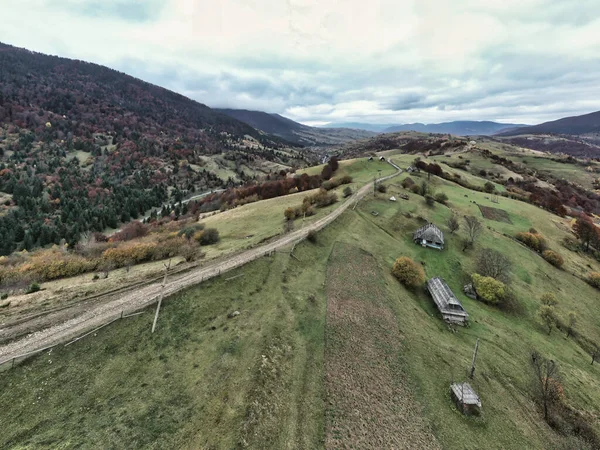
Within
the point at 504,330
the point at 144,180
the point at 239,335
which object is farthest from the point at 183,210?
the point at 504,330

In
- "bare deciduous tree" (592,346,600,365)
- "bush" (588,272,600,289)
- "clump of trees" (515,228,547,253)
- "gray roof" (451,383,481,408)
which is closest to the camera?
"gray roof" (451,383,481,408)

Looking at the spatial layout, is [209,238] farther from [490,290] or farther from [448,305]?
[490,290]

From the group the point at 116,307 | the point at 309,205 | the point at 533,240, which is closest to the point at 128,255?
the point at 116,307

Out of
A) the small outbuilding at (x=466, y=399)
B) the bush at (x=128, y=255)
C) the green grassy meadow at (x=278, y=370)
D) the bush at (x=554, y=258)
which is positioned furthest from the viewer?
the bush at (x=554, y=258)

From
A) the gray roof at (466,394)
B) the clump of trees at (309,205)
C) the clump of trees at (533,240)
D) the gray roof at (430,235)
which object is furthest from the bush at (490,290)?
the clump of trees at (309,205)

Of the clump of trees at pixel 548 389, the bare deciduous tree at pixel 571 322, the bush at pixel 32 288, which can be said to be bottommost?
the bare deciduous tree at pixel 571 322

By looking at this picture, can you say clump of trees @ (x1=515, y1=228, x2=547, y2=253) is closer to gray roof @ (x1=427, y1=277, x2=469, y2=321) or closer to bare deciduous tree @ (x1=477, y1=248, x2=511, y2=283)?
bare deciduous tree @ (x1=477, y1=248, x2=511, y2=283)

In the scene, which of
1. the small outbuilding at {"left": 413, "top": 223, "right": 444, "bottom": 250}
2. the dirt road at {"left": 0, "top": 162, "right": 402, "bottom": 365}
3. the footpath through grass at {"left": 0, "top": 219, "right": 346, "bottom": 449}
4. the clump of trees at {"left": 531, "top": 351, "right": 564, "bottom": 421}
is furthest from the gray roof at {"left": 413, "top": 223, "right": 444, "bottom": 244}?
the footpath through grass at {"left": 0, "top": 219, "right": 346, "bottom": 449}

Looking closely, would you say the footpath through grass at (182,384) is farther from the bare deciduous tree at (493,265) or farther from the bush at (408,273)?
the bare deciduous tree at (493,265)
